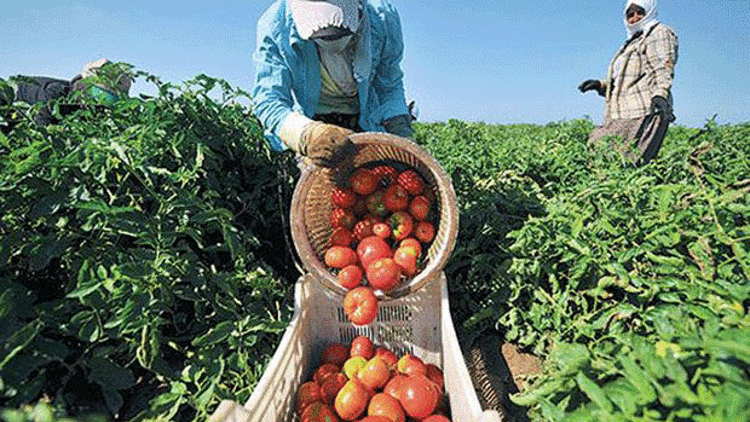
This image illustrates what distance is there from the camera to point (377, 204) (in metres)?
2.06

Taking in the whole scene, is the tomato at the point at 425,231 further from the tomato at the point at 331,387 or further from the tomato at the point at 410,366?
the tomato at the point at 331,387

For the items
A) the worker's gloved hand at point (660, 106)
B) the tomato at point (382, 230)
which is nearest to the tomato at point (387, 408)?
the tomato at point (382, 230)

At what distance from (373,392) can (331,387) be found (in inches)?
6.3

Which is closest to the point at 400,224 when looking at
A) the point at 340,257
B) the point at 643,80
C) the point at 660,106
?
the point at 340,257

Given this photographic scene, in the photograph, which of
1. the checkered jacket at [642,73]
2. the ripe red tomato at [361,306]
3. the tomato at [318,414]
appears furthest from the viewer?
the checkered jacket at [642,73]

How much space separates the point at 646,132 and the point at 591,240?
2739mm

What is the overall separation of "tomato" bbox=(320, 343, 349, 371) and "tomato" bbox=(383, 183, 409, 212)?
619mm

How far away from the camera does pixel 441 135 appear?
739 centimetres

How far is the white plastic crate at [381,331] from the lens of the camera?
1.65m

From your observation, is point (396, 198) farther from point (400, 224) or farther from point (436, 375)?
point (436, 375)

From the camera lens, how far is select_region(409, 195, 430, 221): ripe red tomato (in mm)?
2020

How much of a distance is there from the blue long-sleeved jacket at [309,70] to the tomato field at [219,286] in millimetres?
291

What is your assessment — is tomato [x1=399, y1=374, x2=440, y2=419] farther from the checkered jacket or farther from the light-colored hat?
the checkered jacket

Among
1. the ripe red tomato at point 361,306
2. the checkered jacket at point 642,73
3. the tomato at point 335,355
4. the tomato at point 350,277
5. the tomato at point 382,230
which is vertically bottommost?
the tomato at point 335,355
